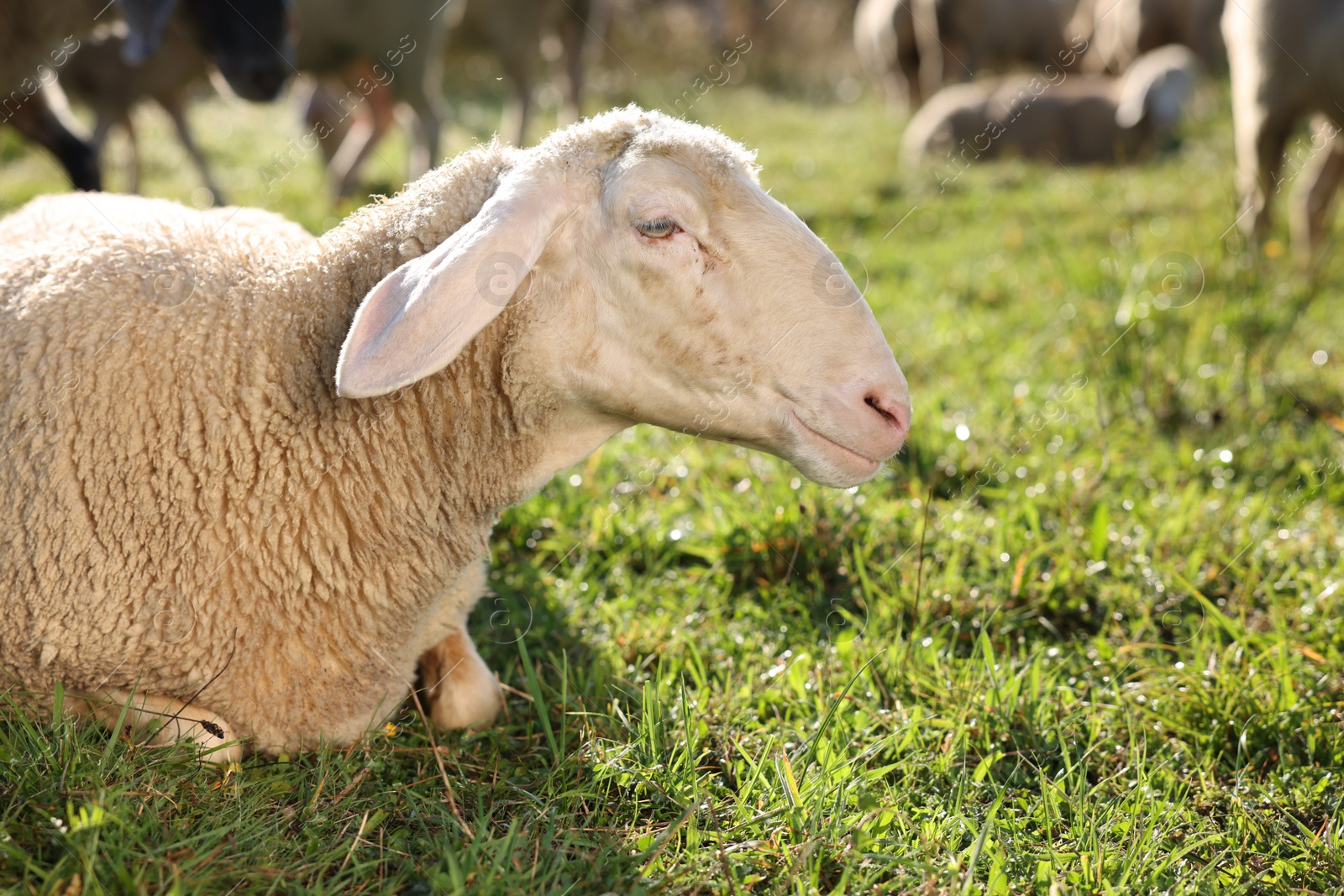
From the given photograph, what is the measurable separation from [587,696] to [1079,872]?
1068mm

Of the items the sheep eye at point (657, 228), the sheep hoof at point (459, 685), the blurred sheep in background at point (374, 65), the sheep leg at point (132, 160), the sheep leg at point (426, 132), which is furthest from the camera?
the sheep leg at point (426, 132)

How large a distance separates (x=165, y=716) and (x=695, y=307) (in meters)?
1.28

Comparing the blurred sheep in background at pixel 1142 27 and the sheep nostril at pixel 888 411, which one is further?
the blurred sheep in background at pixel 1142 27

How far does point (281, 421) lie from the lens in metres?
2.11

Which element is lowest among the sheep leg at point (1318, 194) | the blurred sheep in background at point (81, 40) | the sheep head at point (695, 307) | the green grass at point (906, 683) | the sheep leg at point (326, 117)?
the sheep leg at point (1318, 194)

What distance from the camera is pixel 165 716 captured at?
204 centimetres

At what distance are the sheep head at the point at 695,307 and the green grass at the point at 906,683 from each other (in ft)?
1.99

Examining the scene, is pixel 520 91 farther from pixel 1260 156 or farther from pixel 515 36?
pixel 1260 156

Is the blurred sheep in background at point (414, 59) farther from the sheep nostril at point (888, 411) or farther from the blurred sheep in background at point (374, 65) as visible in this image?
the sheep nostril at point (888, 411)

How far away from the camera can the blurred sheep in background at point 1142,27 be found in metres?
13.9

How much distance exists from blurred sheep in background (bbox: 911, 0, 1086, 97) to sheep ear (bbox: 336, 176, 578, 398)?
13.3 metres

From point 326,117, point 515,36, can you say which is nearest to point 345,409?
point 515,36

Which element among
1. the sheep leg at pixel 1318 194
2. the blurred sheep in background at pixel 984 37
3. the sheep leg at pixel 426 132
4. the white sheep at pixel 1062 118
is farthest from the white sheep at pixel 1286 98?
the blurred sheep in background at pixel 984 37

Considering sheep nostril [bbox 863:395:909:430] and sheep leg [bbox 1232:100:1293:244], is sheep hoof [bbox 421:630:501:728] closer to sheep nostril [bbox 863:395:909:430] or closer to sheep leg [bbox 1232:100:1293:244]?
A: sheep nostril [bbox 863:395:909:430]
